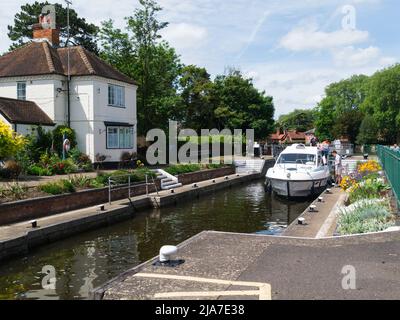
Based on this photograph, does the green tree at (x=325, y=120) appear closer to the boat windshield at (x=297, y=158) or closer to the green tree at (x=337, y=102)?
the green tree at (x=337, y=102)

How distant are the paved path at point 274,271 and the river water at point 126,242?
2415mm

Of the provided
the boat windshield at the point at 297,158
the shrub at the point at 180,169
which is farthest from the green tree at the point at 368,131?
the boat windshield at the point at 297,158

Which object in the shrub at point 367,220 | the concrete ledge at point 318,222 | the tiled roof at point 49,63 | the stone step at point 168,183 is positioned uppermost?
the tiled roof at point 49,63

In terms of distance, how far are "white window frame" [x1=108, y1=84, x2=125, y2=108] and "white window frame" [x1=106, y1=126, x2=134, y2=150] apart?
162 centimetres

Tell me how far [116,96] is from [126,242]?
19.3m

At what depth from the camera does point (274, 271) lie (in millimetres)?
7230

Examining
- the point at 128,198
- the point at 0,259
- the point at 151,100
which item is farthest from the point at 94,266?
the point at 151,100

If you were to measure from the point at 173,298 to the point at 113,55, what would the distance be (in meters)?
34.9

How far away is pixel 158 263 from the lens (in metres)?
7.87

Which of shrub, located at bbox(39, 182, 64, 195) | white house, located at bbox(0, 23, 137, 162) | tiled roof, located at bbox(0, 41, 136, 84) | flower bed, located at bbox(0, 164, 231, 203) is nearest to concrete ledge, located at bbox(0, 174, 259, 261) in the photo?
shrub, located at bbox(39, 182, 64, 195)

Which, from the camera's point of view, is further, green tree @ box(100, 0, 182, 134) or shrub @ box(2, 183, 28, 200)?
green tree @ box(100, 0, 182, 134)

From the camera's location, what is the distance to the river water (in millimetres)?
9469

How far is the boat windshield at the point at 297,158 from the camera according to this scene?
25094 millimetres

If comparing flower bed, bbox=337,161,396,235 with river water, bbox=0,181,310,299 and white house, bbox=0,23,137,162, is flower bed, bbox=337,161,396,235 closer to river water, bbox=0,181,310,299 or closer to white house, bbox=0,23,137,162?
river water, bbox=0,181,310,299
